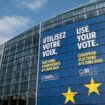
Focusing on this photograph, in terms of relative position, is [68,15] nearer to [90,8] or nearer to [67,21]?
[67,21]

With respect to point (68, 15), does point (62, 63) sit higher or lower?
lower

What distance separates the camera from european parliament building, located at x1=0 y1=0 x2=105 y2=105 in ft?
147

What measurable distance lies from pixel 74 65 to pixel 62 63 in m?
3.05

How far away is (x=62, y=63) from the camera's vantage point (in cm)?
4959

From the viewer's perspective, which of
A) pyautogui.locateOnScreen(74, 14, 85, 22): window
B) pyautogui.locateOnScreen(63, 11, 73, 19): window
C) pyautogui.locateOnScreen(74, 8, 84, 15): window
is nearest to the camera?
pyautogui.locateOnScreen(74, 14, 85, 22): window

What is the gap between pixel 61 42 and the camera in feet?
170

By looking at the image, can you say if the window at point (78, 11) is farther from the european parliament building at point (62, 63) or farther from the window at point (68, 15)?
the window at point (68, 15)

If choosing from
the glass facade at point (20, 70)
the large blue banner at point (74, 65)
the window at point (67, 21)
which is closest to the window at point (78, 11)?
the window at point (67, 21)

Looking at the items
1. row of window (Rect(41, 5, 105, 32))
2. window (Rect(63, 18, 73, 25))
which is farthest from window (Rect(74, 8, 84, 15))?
window (Rect(63, 18, 73, 25))

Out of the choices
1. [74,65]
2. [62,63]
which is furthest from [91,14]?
[62,63]

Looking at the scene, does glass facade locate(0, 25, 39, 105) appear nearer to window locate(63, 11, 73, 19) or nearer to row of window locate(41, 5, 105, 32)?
row of window locate(41, 5, 105, 32)

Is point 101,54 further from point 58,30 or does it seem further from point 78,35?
point 58,30

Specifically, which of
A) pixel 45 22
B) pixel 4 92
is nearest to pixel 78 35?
pixel 45 22

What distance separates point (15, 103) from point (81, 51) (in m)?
20.3
